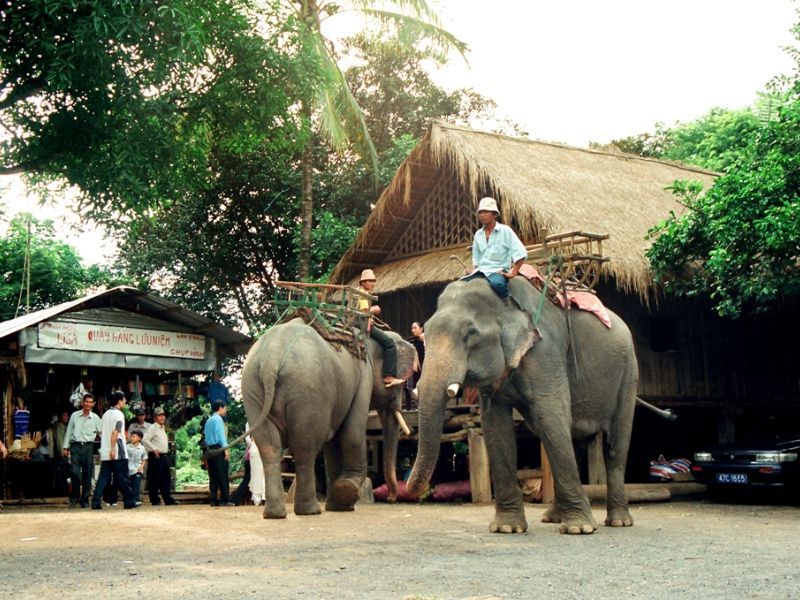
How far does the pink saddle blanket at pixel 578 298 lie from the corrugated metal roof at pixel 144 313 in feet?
27.9

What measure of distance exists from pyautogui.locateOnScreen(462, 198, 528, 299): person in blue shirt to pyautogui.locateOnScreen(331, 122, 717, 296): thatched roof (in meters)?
5.68

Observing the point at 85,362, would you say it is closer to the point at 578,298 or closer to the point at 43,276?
the point at 578,298

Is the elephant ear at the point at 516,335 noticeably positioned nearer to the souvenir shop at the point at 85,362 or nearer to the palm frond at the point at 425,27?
the souvenir shop at the point at 85,362

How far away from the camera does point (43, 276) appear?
1052 inches

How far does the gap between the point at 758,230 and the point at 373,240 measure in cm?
747

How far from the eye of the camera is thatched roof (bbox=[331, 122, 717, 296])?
1513 cm

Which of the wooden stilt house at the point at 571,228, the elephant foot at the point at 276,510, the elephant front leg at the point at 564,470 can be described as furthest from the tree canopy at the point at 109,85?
the elephant front leg at the point at 564,470

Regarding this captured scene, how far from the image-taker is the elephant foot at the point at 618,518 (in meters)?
9.73

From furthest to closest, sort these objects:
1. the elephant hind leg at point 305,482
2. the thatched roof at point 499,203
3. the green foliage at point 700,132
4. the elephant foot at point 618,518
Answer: the green foliage at point 700,132 < the thatched roof at point 499,203 < the elephant hind leg at point 305,482 < the elephant foot at point 618,518

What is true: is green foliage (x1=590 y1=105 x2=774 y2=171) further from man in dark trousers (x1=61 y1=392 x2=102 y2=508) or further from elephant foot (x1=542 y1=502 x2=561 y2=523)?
elephant foot (x1=542 y1=502 x2=561 y2=523)

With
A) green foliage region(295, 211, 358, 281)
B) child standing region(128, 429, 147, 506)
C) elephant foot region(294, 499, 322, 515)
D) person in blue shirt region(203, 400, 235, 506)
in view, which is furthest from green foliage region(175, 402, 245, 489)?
elephant foot region(294, 499, 322, 515)

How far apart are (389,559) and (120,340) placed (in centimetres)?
1056

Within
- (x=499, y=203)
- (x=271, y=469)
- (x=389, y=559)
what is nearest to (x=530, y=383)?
(x=389, y=559)

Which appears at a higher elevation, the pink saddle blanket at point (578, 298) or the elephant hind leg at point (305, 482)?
the pink saddle blanket at point (578, 298)
